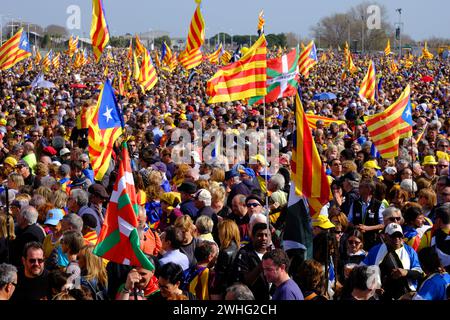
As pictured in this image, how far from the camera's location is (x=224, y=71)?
918 cm

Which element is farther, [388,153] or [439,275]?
[388,153]

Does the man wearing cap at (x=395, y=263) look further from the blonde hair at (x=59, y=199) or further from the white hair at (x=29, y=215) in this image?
the blonde hair at (x=59, y=199)

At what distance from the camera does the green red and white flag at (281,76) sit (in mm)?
14188

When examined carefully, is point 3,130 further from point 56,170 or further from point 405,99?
point 405,99

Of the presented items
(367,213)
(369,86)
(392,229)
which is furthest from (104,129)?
(369,86)

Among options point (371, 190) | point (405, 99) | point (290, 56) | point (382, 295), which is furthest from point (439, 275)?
point (290, 56)

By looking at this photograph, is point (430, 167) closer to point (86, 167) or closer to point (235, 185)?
point (235, 185)

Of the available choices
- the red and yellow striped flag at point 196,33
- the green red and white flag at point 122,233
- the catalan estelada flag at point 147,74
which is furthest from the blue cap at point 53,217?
the catalan estelada flag at point 147,74

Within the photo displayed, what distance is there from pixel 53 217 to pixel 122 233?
5.10 ft

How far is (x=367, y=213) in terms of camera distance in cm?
789

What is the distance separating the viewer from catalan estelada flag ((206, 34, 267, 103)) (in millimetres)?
8672
